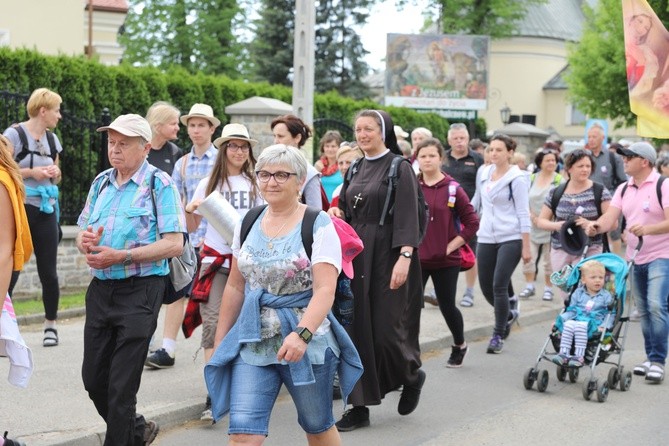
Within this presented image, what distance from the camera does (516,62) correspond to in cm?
6800

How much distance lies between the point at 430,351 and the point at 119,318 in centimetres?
524

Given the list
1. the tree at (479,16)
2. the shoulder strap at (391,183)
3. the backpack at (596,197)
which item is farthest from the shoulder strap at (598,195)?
the tree at (479,16)

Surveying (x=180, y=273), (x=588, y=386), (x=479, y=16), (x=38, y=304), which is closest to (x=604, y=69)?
(x=479, y=16)

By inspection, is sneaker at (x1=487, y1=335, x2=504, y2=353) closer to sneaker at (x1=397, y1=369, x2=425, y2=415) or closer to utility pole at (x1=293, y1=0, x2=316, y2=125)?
sneaker at (x1=397, y1=369, x2=425, y2=415)

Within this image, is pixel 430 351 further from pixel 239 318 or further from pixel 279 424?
pixel 239 318

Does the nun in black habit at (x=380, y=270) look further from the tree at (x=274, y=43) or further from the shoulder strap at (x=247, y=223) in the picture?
the tree at (x=274, y=43)

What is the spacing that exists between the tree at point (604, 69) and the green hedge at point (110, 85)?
20.1m

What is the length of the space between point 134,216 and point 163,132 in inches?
120

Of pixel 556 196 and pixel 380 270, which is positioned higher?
pixel 556 196

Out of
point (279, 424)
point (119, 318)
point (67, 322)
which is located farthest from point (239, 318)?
point (67, 322)

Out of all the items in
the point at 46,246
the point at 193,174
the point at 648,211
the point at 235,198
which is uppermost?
the point at 193,174

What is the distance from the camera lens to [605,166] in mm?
14211

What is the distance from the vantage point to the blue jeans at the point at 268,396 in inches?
194

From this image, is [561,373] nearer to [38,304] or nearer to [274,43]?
[38,304]
